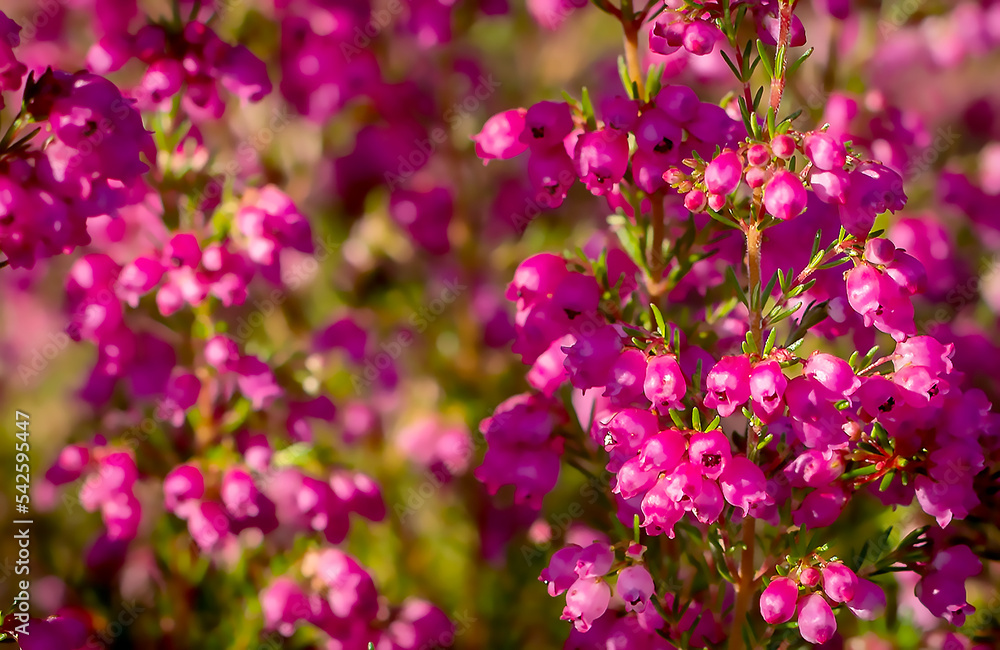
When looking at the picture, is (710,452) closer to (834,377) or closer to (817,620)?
(834,377)

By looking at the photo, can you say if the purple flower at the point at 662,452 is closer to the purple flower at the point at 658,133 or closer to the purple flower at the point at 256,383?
the purple flower at the point at 658,133

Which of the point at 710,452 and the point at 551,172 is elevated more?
the point at 551,172

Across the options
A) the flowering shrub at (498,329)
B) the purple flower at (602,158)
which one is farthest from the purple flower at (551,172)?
the purple flower at (602,158)

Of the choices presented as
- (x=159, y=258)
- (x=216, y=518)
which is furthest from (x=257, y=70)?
(x=216, y=518)

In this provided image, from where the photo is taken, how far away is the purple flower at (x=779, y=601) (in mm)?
1527

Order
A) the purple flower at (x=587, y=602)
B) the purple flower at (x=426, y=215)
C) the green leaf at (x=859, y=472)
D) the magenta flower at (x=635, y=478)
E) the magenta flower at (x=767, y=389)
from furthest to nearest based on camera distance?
the purple flower at (x=426, y=215) < the green leaf at (x=859, y=472) < the purple flower at (x=587, y=602) < the magenta flower at (x=635, y=478) < the magenta flower at (x=767, y=389)

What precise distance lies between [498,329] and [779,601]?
7.09 ft

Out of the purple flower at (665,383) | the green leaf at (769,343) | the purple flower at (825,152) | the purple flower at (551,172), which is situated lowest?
the purple flower at (665,383)

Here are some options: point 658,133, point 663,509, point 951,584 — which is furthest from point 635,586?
point 658,133

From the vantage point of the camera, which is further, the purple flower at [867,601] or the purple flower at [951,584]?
the purple flower at [951,584]

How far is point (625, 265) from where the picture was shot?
2.07 metres

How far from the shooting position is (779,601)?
60.4 inches

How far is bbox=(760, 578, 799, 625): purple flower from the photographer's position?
5.01ft

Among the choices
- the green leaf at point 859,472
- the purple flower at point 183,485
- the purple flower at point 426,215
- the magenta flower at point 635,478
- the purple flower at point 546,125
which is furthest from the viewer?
the purple flower at point 426,215
